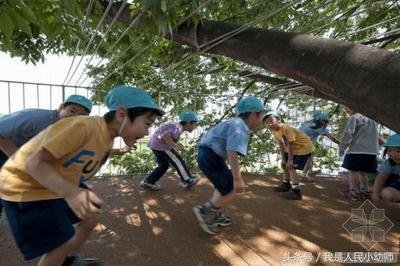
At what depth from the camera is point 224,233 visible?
3.71 meters

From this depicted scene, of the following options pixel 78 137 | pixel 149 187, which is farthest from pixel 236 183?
pixel 149 187

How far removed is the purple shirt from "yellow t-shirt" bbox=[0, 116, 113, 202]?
321 centimetres

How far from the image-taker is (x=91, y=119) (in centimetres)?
186

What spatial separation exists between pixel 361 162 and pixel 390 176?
116cm

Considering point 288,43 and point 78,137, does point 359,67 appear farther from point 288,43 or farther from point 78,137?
point 78,137

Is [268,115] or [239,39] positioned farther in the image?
[268,115]

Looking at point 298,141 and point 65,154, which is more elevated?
point 65,154

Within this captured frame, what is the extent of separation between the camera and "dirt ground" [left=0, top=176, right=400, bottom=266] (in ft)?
10.4

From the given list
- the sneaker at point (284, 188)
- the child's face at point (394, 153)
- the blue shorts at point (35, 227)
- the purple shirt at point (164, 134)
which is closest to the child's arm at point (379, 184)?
the child's face at point (394, 153)

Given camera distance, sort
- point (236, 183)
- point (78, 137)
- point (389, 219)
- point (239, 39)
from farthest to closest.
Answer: point (389, 219) → point (236, 183) → point (239, 39) → point (78, 137)

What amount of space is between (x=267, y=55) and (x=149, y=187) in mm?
3780

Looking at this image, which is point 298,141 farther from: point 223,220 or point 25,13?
point 25,13

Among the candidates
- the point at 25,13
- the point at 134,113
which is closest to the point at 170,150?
the point at 134,113

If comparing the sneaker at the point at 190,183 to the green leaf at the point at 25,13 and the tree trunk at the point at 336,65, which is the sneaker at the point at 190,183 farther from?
the green leaf at the point at 25,13
